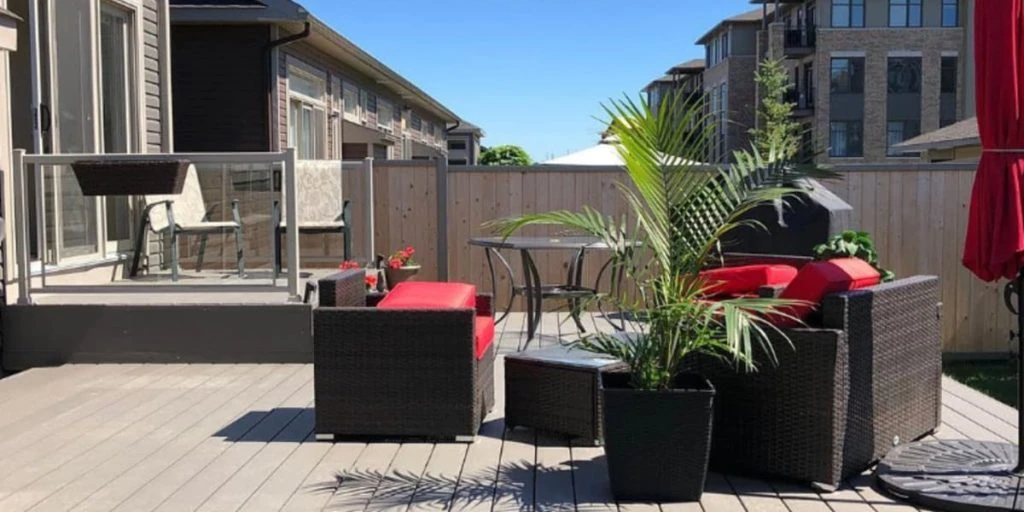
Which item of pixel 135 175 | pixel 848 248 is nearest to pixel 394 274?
pixel 135 175

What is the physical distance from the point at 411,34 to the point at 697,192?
17.1 m

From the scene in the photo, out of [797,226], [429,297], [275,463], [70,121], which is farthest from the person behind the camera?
[70,121]

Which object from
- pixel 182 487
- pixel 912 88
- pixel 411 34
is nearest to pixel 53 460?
pixel 182 487

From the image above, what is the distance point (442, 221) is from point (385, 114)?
920cm

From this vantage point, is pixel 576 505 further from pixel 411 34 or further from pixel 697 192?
pixel 411 34

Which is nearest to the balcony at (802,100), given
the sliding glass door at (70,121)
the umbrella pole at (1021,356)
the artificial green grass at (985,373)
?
the artificial green grass at (985,373)

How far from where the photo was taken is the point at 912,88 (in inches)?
1375

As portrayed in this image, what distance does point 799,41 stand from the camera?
36969 mm

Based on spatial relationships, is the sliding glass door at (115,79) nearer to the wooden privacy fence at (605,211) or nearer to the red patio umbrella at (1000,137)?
the wooden privacy fence at (605,211)

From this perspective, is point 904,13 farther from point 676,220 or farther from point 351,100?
point 676,220

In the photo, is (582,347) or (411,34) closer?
(582,347)

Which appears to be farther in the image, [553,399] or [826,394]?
[553,399]

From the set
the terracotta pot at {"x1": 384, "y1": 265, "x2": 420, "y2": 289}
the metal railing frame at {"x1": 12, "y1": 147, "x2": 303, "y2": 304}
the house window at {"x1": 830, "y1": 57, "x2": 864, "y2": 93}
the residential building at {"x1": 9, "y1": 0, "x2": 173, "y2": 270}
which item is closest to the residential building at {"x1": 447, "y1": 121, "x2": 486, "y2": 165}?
the house window at {"x1": 830, "y1": 57, "x2": 864, "y2": 93}

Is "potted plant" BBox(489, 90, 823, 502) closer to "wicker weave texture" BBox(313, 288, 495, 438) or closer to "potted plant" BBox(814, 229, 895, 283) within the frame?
"wicker weave texture" BBox(313, 288, 495, 438)
